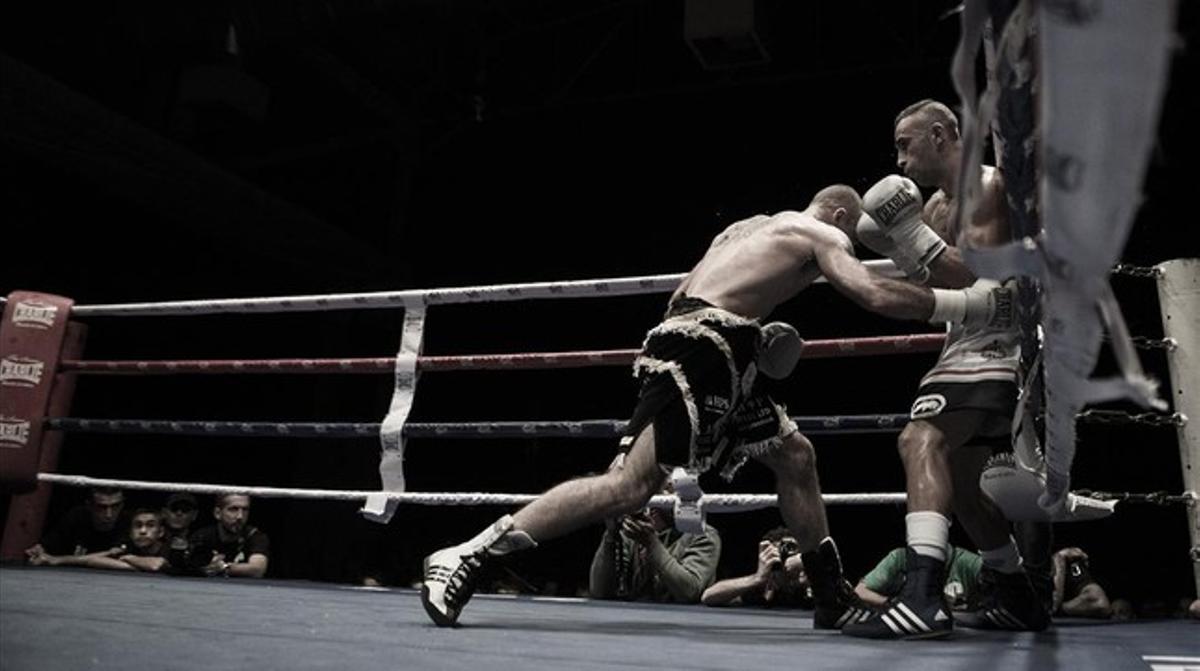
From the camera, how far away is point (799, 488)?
2.11 metres

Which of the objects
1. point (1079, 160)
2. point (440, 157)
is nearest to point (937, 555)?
point (1079, 160)

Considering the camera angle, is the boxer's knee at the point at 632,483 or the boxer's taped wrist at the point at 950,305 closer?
the boxer's taped wrist at the point at 950,305

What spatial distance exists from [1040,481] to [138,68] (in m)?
6.55

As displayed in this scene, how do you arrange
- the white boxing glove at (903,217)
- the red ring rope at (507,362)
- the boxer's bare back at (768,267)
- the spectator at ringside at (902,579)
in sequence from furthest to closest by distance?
the spectator at ringside at (902,579) < the red ring rope at (507,362) < the boxer's bare back at (768,267) < the white boxing glove at (903,217)

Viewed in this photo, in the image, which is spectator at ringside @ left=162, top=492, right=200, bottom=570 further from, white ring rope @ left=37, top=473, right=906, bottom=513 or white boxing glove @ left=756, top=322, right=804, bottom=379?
white boxing glove @ left=756, top=322, right=804, bottom=379

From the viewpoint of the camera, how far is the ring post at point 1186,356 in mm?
2369

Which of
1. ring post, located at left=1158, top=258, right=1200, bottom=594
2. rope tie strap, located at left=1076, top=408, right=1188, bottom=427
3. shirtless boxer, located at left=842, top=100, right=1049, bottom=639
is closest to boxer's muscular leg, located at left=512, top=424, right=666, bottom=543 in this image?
shirtless boxer, located at left=842, top=100, right=1049, bottom=639

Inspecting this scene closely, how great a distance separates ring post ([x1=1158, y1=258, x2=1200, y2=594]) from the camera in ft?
7.77

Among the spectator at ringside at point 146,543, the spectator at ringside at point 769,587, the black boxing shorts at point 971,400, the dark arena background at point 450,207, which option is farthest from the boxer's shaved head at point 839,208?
the dark arena background at point 450,207

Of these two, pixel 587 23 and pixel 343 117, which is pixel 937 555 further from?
pixel 343 117

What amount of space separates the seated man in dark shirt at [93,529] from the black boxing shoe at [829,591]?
2663 mm

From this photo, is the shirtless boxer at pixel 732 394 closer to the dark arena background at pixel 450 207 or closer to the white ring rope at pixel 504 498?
the white ring rope at pixel 504 498

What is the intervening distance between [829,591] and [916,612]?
1.14ft

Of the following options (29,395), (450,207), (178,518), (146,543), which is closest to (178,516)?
(178,518)
